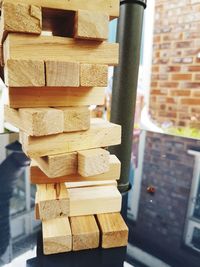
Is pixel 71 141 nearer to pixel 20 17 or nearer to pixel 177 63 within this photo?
pixel 20 17

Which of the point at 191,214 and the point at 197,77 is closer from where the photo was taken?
the point at 191,214

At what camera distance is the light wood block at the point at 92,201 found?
26.0 inches

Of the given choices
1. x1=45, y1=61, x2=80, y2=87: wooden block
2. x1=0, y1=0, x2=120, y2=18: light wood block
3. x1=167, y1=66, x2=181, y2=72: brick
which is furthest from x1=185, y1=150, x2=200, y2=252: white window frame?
x1=167, y1=66, x2=181, y2=72: brick

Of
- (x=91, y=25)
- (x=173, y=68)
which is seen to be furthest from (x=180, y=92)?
(x=91, y=25)

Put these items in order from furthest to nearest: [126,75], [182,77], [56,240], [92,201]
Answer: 1. [182,77]
2. [126,75]
3. [92,201]
4. [56,240]

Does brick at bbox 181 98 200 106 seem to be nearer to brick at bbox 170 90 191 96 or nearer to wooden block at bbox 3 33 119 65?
brick at bbox 170 90 191 96

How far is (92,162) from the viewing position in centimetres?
61

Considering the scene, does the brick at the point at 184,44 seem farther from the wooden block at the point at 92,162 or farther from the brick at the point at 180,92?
the wooden block at the point at 92,162

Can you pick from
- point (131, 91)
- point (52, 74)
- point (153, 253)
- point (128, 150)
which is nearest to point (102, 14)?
point (52, 74)

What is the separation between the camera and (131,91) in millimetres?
896

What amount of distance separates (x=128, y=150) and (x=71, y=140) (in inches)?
13.4

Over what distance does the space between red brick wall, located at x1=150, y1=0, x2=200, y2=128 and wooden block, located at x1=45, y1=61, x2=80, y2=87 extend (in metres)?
1.99

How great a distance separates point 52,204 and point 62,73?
1.06 feet

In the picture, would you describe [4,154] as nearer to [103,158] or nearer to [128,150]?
[128,150]
